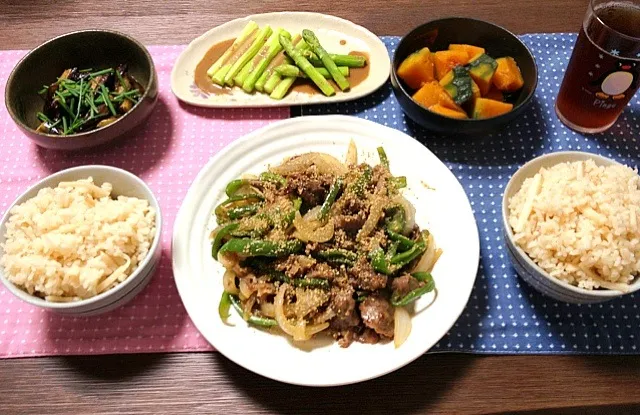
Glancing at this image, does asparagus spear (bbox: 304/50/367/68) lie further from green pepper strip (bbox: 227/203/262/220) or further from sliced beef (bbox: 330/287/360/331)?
sliced beef (bbox: 330/287/360/331)

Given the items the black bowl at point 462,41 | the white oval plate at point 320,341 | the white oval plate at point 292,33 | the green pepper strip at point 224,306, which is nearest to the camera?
the white oval plate at point 320,341

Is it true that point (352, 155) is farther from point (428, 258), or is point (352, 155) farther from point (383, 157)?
point (428, 258)

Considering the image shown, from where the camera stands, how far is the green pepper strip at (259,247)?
61.7 inches

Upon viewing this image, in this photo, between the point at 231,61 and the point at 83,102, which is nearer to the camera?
the point at 83,102

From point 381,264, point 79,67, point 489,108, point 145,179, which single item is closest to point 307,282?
point 381,264

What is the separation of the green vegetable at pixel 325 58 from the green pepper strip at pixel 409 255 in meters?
0.82

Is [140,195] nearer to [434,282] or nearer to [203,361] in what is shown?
[203,361]

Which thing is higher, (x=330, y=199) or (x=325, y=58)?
(x=325, y=58)

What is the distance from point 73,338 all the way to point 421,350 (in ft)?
3.37

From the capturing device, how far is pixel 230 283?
5.21 feet

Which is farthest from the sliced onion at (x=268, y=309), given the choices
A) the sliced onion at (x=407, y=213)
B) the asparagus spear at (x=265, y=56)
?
the asparagus spear at (x=265, y=56)

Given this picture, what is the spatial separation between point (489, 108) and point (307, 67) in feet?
2.41

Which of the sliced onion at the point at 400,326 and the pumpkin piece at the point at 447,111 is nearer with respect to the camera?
the sliced onion at the point at 400,326

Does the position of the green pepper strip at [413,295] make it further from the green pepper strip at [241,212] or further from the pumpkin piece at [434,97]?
the pumpkin piece at [434,97]
